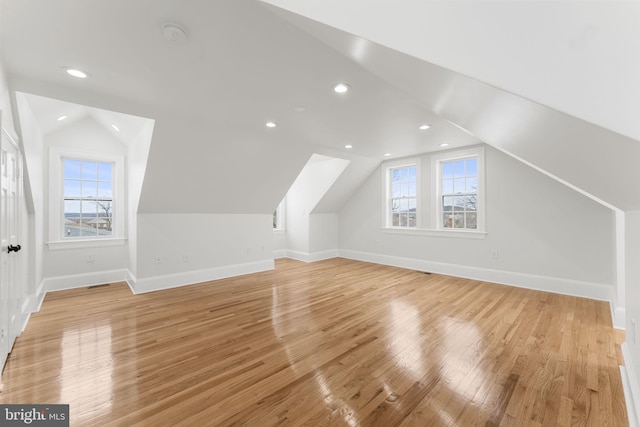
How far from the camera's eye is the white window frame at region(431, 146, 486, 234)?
177 inches

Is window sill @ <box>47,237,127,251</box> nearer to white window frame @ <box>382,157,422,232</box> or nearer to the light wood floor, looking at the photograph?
the light wood floor

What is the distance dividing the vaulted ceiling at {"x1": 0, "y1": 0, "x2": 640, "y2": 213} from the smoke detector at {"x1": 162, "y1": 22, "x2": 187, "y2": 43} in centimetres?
3

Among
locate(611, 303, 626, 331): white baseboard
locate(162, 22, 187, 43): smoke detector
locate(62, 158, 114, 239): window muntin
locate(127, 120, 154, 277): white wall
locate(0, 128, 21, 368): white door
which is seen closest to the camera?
locate(162, 22, 187, 43): smoke detector

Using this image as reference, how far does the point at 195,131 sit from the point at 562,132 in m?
3.52

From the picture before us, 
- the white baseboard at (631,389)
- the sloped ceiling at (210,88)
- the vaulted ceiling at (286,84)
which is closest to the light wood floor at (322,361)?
the white baseboard at (631,389)

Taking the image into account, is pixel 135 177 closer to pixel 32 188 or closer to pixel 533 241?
pixel 32 188

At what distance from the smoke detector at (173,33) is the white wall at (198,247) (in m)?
3.16

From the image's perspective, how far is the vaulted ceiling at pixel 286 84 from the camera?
1008 millimetres

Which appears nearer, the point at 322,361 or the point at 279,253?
the point at 322,361

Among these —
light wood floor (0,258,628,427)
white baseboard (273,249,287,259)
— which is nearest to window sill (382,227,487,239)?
light wood floor (0,258,628,427)

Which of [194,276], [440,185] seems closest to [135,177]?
[194,276]

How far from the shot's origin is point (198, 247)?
4531 mm

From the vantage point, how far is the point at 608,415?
5.02ft

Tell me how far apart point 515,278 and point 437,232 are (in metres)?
1.42
